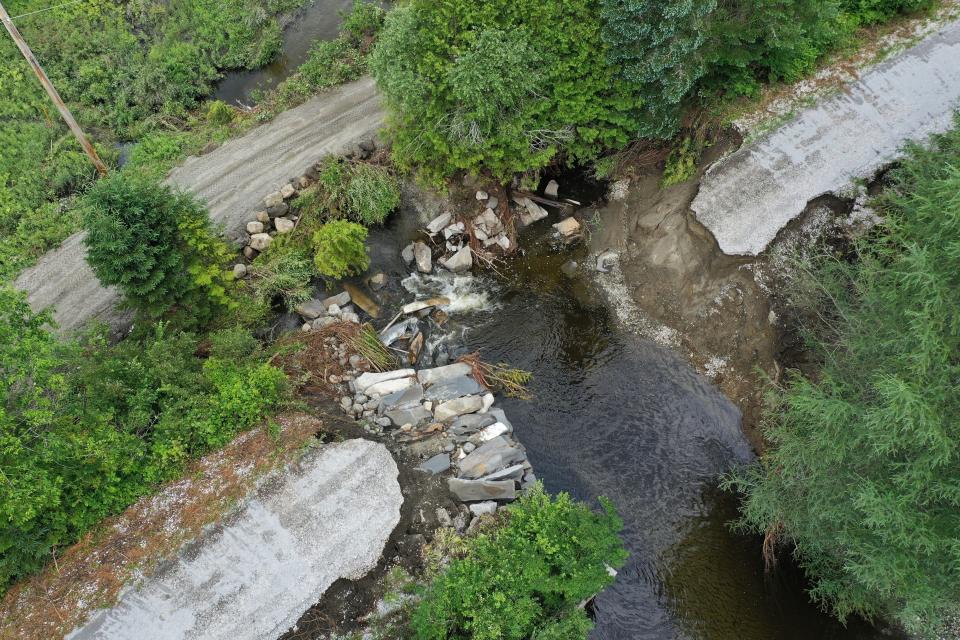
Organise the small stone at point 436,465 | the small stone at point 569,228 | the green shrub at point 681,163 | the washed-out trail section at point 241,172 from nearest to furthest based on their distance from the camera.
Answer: the small stone at point 436,465 < the green shrub at point 681,163 < the washed-out trail section at point 241,172 < the small stone at point 569,228

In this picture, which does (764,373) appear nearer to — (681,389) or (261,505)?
(681,389)

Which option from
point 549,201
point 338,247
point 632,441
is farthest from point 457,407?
point 549,201

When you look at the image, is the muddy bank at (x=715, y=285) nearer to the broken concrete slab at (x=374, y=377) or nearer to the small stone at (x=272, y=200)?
the broken concrete slab at (x=374, y=377)

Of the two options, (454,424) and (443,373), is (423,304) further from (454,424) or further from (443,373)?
(454,424)

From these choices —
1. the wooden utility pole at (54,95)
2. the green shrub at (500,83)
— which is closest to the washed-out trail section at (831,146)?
the green shrub at (500,83)

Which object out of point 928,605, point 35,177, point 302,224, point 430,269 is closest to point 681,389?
point 928,605

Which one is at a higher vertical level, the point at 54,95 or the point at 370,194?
the point at 54,95
